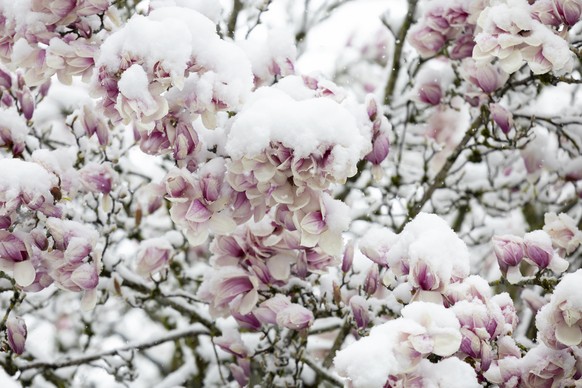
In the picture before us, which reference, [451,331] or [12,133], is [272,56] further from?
[451,331]

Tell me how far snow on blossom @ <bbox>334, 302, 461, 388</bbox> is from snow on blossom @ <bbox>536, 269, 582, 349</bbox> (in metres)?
0.24

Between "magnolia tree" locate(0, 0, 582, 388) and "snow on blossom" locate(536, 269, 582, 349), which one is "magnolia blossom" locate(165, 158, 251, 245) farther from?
"snow on blossom" locate(536, 269, 582, 349)

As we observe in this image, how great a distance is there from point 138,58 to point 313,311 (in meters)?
0.82

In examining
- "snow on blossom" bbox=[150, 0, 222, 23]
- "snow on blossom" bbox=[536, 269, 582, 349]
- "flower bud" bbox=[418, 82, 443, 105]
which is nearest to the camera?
"snow on blossom" bbox=[536, 269, 582, 349]

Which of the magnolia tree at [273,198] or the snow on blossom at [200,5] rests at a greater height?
the snow on blossom at [200,5]

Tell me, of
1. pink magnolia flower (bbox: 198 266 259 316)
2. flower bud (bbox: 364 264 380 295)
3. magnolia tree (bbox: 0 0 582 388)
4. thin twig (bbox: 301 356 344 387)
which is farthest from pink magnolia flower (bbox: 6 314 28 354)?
flower bud (bbox: 364 264 380 295)

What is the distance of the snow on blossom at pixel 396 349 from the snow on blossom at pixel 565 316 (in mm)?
240

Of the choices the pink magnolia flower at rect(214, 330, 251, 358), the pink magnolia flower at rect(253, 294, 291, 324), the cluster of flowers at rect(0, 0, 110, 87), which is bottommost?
the pink magnolia flower at rect(214, 330, 251, 358)

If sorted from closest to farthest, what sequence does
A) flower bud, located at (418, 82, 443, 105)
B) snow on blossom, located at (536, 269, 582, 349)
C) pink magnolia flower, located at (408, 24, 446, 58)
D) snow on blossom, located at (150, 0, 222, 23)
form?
snow on blossom, located at (536, 269, 582, 349) < snow on blossom, located at (150, 0, 222, 23) < pink magnolia flower, located at (408, 24, 446, 58) < flower bud, located at (418, 82, 443, 105)

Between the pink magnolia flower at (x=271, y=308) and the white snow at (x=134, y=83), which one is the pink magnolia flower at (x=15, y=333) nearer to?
the pink magnolia flower at (x=271, y=308)

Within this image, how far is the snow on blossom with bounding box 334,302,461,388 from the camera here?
Answer: 1119 mm

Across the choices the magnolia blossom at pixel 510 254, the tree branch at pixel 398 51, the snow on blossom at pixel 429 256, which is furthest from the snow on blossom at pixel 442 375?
the tree branch at pixel 398 51

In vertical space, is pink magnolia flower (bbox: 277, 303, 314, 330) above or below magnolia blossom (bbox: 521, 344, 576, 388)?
below

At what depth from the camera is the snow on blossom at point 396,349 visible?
3.67 ft
